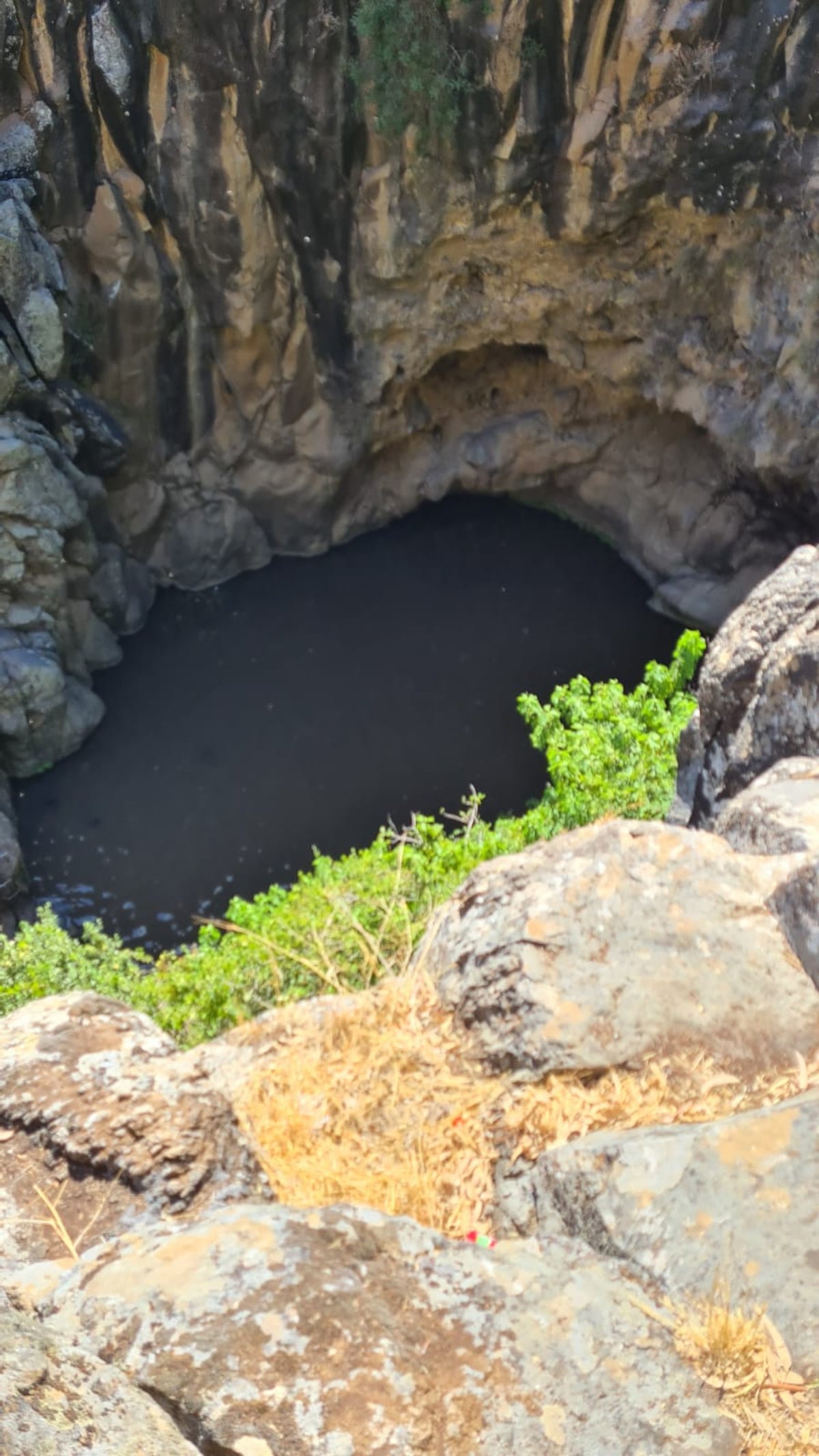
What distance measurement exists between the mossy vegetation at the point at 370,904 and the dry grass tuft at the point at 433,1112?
84 centimetres

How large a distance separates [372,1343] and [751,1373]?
0.99 m

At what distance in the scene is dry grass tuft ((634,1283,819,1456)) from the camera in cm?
288

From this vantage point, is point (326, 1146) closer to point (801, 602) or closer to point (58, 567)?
point (801, 602)

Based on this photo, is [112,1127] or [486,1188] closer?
[112,1127]

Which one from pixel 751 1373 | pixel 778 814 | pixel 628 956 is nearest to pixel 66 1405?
pixel 751 1373

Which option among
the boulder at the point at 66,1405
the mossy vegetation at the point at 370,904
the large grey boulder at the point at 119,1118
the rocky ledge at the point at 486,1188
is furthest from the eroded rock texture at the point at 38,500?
the boulder at the point at 66,1405

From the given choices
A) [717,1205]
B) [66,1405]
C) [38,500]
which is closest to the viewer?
[66,1405]

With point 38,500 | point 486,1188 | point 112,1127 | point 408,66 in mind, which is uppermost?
point 408,66

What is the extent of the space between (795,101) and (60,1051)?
1503 centimetres

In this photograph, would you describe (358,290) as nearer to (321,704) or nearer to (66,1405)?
(321,704)

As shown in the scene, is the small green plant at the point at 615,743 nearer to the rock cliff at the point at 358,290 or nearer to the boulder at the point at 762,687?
the boulder at the point at 762,687

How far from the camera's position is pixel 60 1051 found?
4195 millimetres

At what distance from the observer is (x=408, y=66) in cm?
1543

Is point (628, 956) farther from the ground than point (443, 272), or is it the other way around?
point (443, 272)
